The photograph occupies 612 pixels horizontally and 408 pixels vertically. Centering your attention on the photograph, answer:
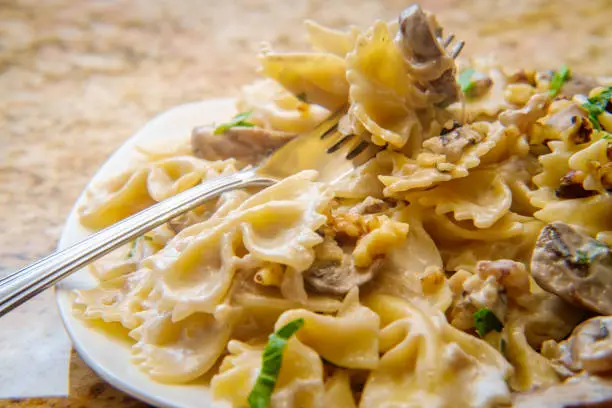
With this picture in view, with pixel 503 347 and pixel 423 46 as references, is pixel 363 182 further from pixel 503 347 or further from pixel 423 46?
pixel 503 347

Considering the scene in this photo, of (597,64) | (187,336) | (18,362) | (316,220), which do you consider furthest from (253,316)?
(597,64)

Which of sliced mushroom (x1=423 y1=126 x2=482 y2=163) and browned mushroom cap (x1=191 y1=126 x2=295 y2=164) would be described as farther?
browned mushroom cap (x1=191 y1=126 x2=295 y2=164)

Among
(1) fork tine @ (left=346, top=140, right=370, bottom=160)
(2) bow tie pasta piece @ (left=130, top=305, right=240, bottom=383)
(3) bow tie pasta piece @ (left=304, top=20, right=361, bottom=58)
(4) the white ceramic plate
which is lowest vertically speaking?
(4) the white ceramic plate

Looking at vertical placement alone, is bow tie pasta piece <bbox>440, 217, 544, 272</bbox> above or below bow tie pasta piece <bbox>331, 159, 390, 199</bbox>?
below

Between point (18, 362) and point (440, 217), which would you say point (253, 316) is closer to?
point (440, 217)

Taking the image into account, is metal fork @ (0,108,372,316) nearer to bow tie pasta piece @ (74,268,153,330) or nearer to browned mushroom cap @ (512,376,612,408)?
bow tie pasta piece @ (74,268,153,330)

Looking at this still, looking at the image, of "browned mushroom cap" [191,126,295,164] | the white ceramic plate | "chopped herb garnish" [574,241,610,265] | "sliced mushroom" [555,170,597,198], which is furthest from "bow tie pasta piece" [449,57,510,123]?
the white ceramic plate

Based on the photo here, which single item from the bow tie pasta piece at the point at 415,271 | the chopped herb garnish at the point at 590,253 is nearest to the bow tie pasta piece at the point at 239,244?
the bow tie pasta piece at the point at 415,271

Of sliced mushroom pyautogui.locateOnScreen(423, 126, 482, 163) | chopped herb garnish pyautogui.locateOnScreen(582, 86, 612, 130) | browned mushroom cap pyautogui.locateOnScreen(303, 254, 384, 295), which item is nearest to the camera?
browned mushroom cap pyautogui.locateOnScreen(303, 254, 384, 295)
